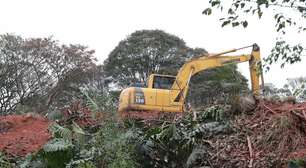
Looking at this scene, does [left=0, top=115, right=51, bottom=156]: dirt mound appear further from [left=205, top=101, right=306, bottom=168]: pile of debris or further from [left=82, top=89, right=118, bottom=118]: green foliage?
[left=205, top=101, right=306, bottom=168]: pile of debris

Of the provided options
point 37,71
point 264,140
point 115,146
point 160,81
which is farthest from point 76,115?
point 37,71

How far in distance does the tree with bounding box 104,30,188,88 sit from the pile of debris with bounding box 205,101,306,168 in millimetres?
30624

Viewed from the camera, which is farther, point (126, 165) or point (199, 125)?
point (199, 125)

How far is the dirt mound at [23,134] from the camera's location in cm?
1157

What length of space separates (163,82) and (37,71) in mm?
17171

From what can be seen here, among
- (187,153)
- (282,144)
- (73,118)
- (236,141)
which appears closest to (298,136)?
(282,144)

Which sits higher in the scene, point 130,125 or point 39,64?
point 39,64

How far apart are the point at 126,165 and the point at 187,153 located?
123 cm

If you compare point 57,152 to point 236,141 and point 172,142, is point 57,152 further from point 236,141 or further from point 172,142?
point 236,141

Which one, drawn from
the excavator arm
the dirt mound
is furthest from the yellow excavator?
the dirt mound

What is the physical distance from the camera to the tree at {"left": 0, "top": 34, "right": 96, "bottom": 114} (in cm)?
3306

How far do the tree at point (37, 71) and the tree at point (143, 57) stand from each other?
19.3 feet

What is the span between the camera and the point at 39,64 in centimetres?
3406

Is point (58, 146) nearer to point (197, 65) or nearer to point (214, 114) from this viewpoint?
point (214, 114)
